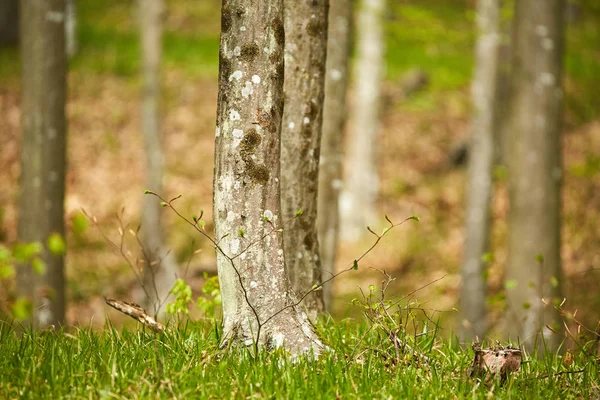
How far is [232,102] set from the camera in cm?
321

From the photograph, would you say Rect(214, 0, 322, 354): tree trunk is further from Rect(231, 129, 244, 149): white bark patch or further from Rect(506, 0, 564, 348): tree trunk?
Rect(506, 0, 564, 348): tree trunk

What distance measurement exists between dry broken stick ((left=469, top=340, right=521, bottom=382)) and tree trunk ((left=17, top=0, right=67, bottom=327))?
458cm

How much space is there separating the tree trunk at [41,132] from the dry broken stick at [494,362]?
4585 mm

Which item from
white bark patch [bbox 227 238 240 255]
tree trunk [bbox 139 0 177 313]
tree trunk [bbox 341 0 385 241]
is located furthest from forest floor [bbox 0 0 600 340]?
white bark patch [bbox 227 238 240 255]

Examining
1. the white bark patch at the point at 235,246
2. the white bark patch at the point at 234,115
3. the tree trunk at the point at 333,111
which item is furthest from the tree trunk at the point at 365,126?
the white bark patch at the point at 235,246

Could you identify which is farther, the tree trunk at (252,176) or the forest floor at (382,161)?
the forest floor at (382,161)

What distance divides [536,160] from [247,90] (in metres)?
4.64

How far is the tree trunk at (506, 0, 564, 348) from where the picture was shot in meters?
6.68

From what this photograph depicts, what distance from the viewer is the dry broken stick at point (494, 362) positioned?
315cm

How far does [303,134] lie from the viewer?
13.6ft

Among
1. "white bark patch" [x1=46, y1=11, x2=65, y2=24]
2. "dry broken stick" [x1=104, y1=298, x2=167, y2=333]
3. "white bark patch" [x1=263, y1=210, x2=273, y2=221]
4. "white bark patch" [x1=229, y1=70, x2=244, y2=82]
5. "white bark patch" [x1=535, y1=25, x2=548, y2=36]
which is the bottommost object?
"dry broken stick" [x1=104, y1=298, x2=167, y2=333]

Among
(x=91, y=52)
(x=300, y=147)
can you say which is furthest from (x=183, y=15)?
(x=300, y=147)

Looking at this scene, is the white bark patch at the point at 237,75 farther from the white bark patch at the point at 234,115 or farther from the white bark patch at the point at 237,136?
the white bark patch at the point at 237,136

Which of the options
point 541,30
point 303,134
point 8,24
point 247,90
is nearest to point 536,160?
point 541,30
